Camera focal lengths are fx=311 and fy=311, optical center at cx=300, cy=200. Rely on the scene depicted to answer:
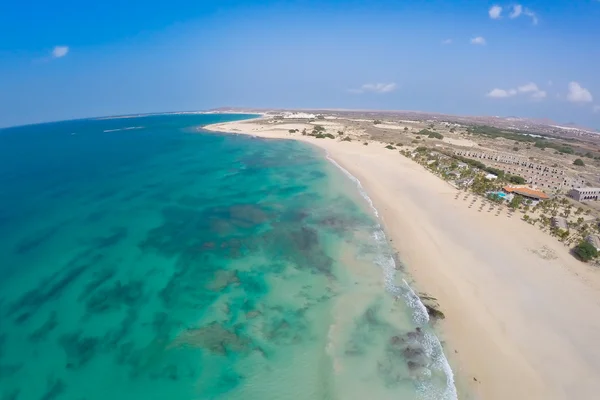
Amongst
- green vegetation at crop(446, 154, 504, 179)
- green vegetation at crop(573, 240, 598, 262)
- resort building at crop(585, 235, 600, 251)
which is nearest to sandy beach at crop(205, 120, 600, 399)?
green vegetation at crop(573, 240, 598, 262)

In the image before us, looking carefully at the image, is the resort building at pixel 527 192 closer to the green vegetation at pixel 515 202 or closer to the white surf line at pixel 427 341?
the green vegetation at pixel 515 202

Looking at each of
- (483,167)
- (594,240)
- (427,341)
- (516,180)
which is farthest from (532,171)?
(427,341)

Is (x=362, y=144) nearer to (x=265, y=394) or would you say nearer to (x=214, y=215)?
(x=214, y=215)

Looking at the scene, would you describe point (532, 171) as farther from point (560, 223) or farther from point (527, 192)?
point (560, 223)

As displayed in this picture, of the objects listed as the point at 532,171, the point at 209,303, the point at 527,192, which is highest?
the point at 532,171

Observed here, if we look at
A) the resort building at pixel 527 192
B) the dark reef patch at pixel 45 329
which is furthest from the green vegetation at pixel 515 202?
the dark reef patch at pixel 45 329

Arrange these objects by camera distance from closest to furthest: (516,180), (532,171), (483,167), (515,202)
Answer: (515,202)
(516,180)
(532,171)
(483,167)

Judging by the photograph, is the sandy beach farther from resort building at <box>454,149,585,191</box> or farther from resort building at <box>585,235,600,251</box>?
resort building at <box>454,149,585,191</box>
